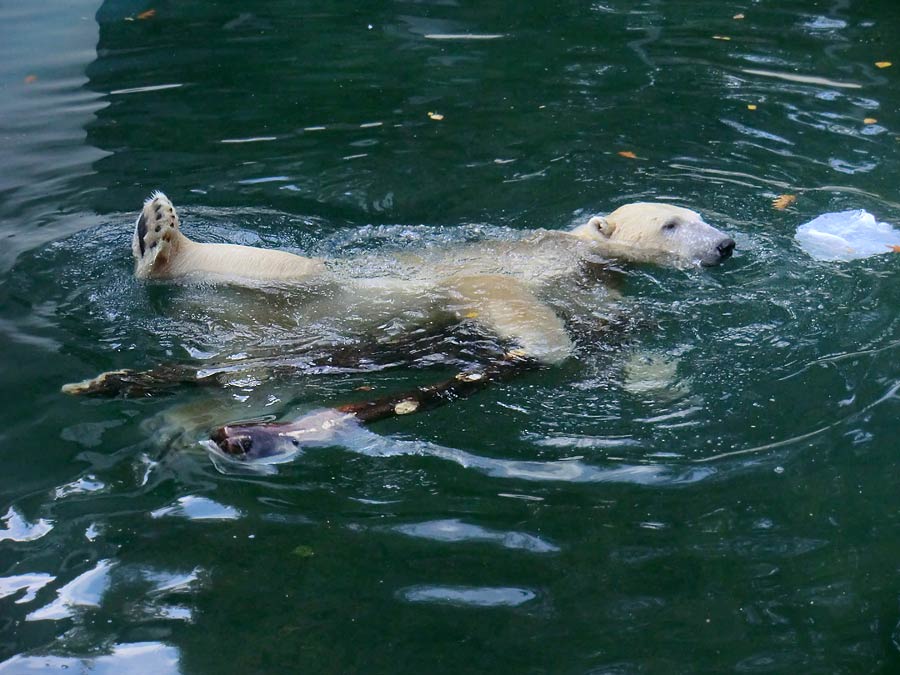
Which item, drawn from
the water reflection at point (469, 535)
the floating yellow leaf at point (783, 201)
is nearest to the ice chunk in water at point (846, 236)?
the floating yellow leaf at point (783, 201)

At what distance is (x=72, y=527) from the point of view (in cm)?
370

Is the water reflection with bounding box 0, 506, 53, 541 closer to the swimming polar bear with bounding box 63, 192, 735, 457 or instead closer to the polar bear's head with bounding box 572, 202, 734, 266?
the swimming polar bear with bounding box 63, 192, 735, 457

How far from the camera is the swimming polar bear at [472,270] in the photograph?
4707 millimetres

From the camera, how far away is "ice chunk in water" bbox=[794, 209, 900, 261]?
5.55 meters

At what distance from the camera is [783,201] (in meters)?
6.27

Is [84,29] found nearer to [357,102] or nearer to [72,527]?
[357,102]

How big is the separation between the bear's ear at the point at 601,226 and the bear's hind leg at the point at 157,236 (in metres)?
2.32

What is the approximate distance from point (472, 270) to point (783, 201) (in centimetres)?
226

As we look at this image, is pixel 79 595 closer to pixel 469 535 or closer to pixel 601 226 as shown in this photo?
pixel 469 535

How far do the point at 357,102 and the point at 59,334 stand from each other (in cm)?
389

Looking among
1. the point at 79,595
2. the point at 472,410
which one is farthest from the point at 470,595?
the point at 79,595

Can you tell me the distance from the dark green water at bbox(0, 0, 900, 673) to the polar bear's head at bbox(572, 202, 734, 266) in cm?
13

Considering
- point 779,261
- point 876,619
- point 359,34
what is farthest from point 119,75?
point 876,619

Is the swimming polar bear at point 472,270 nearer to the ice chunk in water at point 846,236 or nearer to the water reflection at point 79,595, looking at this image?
the ice chunk in water at point 846,236
